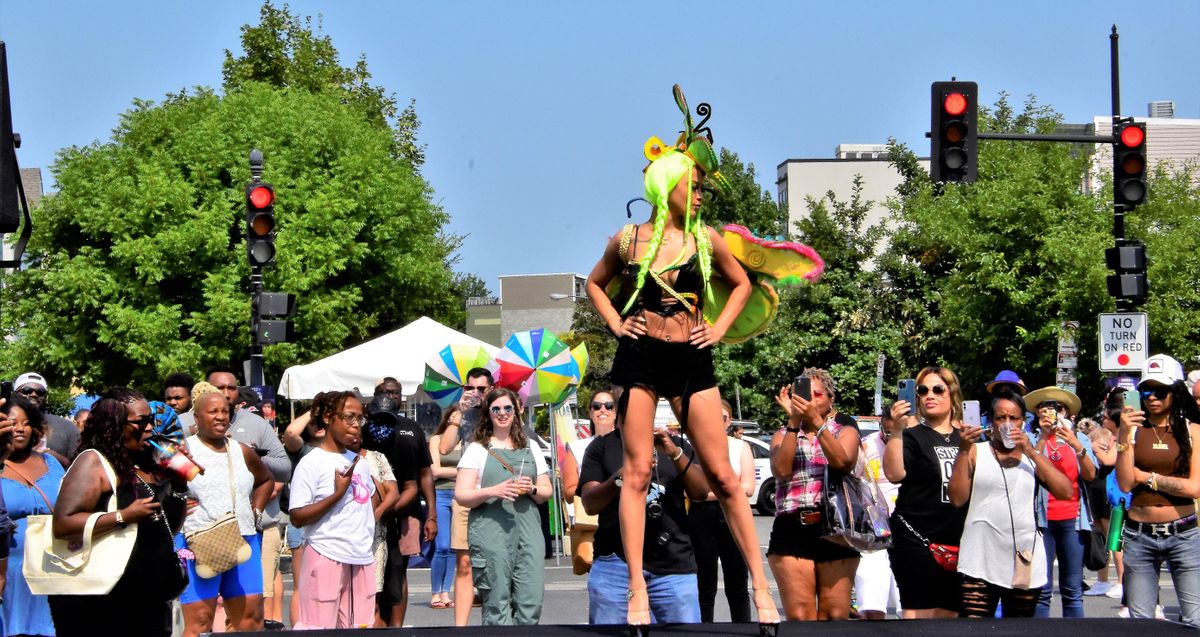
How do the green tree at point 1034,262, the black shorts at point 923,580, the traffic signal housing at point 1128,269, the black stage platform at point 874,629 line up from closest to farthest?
the black stage platform at point 874,629, the black shorts at point 923,580, the traffic signal housing at point 1128,269, the green tree at point 1034,262

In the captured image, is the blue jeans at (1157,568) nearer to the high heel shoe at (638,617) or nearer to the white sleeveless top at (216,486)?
the high heel shoe at (638,617)

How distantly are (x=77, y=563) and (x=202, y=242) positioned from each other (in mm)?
33446

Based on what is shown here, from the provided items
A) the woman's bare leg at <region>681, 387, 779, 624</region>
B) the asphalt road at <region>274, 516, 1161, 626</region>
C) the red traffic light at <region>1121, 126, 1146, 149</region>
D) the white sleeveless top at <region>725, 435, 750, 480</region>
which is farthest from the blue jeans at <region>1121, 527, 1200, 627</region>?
the red traffic light at <region>1121, 126, 1146, 149</region>

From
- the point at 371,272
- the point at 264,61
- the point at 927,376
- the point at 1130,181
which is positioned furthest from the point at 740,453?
the point at 264,61

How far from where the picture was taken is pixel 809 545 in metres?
7.68

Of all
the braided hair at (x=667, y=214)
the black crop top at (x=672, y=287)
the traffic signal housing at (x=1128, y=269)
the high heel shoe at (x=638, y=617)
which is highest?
the traffic signal housing at (x=1128, y=269)

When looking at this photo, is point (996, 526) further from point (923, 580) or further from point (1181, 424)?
point (1181, 424)

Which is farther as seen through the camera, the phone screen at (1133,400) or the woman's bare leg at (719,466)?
the phone screen at (1133,400)

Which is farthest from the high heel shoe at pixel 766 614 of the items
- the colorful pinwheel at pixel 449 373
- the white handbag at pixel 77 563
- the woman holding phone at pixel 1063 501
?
the colorful pinwheel at pixel 449 373

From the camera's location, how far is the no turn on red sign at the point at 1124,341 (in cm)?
1614

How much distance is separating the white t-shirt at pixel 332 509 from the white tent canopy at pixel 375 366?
11.0 m

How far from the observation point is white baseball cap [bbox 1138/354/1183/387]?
9.02 m

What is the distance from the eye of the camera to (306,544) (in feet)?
29.5

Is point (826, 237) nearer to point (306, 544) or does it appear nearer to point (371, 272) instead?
point (371, 272)
